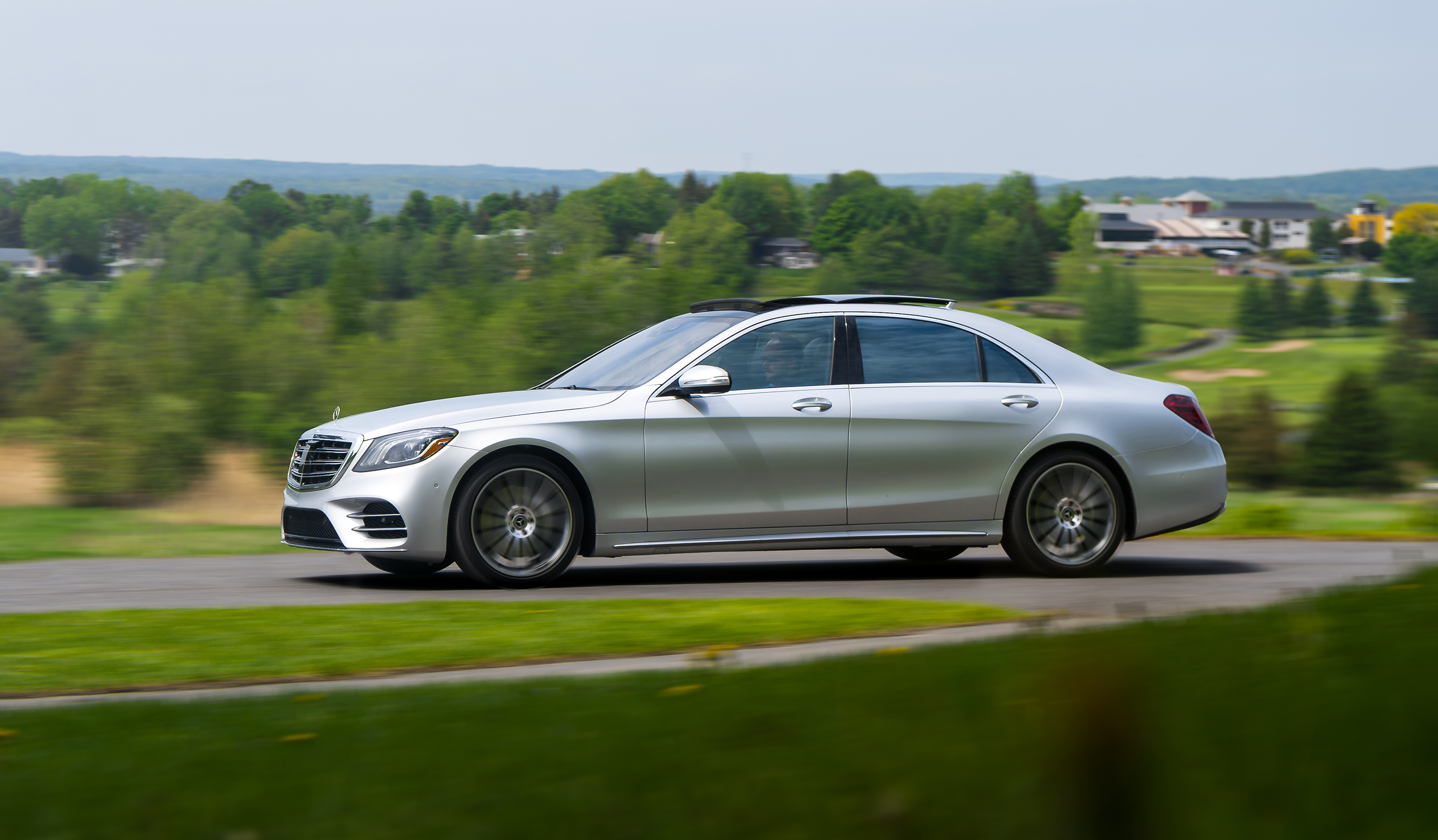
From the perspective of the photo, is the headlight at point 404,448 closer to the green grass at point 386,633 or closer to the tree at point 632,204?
the green grass at point 386,633

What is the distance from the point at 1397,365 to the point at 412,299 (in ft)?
241

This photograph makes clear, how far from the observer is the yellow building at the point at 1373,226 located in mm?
168875

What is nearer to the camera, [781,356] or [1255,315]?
[781,356]

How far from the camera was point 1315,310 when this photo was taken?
381ft

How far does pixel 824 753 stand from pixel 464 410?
5.14 meters

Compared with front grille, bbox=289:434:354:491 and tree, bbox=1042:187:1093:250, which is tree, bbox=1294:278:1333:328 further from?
front grille, bbox=289:434:354:491

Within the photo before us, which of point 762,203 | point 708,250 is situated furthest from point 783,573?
point 762,203

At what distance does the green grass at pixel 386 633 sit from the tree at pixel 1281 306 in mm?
111435

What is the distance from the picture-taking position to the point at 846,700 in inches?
178

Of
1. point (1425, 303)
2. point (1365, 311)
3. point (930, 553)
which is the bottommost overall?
point (1365, 311)

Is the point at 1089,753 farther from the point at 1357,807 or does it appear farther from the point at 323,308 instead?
the point at 323,308

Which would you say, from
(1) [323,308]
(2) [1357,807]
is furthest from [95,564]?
(1) [323,308]

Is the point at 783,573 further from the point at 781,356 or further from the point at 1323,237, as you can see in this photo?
the point at 1323,237

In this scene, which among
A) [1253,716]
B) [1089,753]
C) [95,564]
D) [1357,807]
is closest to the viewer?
[1089,753]
